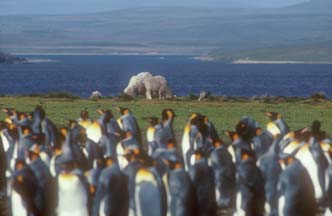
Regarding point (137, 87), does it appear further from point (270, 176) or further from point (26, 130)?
point (270, 176)

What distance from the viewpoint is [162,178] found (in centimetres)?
1466

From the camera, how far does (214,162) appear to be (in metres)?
16.2

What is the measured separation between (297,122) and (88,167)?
44.8 feet

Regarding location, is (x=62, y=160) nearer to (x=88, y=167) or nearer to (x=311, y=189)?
(x=88, y=167)

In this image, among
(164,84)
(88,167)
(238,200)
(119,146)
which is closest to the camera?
(238,200)

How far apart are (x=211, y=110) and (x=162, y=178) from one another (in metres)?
18.7

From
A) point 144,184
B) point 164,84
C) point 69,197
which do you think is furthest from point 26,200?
point 164,84

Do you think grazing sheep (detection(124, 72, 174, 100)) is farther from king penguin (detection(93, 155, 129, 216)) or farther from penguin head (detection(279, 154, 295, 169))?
king penguin (detection(93, 155, 129, 216))

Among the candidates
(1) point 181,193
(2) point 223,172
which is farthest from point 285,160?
(2) point 223,172

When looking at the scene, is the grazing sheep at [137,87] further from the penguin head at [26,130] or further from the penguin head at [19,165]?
the penguin head at [19,165]

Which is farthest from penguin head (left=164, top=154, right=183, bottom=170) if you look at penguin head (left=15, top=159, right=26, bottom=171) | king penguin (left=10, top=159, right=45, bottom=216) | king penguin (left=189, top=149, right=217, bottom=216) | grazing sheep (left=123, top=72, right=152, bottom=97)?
grazing sheep (left=123, top=72, right=152, bottom=97)

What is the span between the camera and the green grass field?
28625mm

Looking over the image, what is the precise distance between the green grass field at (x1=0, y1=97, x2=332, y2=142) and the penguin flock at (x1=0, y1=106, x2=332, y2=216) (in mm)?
8162

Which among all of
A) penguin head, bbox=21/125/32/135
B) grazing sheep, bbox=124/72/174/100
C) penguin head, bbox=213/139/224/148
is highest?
grazing sheep, bbox=124/72/174/100
